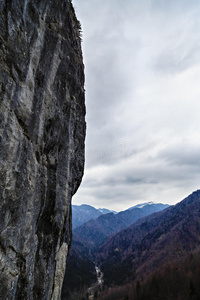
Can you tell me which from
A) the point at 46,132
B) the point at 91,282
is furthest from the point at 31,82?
the point at 91,282

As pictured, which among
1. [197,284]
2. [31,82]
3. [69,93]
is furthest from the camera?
[197,284]

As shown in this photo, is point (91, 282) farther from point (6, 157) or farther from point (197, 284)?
point (6, 157)

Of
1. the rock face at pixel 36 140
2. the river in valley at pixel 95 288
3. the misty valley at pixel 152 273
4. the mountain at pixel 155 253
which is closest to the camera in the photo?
the rock face at pixel 36 140

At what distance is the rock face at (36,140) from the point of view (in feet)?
26.7

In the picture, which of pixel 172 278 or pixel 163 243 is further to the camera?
pixel 163 243

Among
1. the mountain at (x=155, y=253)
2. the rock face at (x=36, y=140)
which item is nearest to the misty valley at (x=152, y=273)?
the mountain at (x=155, y=253)

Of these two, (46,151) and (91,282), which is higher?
(46,151)

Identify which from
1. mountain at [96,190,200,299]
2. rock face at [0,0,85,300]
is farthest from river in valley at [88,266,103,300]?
rock face at [0,0,85,300]

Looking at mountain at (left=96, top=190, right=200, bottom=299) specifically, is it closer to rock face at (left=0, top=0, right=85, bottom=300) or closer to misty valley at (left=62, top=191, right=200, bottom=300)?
misty valley at (left=62, top=191, right=200, bottom=300)

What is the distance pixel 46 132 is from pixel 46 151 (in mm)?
1278

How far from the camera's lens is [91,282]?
424ft

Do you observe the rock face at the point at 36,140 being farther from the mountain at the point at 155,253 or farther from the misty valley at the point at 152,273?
the mountain at the point at 155,253

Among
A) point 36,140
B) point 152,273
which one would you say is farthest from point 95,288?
point 36,140

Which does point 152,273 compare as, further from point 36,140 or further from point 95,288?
point 36,140
